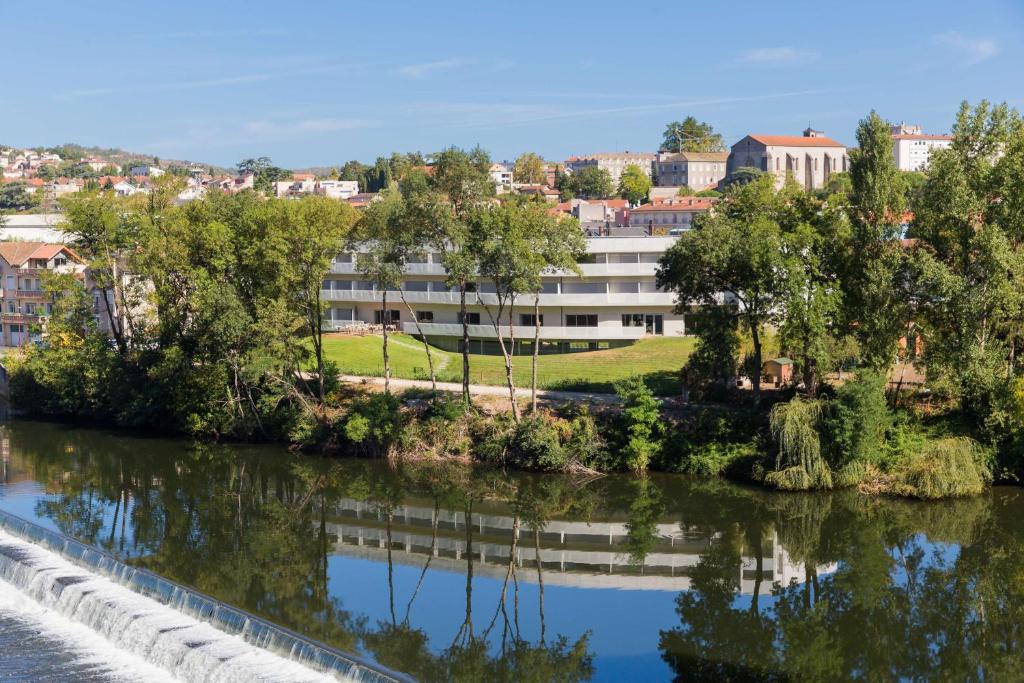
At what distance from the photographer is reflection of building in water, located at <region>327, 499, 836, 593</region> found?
29.7 metres

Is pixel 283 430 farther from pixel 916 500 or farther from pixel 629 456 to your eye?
pixel 916 500

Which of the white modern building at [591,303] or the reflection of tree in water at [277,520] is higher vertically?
the white modern building at [591,303]

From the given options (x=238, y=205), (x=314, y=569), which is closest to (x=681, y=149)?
(x=238, y=205)

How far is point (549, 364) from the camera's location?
53.2 metres

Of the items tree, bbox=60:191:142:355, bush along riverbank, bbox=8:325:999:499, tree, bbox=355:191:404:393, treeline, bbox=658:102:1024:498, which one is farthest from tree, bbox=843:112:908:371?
tree, bbox=60:191:142:355

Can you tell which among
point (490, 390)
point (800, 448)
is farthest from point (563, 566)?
point (490, 390)

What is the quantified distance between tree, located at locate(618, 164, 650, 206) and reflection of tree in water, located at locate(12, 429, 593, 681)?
112243mm

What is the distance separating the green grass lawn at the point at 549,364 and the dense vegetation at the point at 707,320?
266 cm

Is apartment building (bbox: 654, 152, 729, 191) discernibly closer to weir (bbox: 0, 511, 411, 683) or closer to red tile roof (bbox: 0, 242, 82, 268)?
red tile roof (bbox: 0, 242, 82, 268)

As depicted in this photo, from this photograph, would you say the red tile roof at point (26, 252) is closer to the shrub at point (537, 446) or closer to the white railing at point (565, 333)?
the white railing at point (565, 333)

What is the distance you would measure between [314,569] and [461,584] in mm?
4503

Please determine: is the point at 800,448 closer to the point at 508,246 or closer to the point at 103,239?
the point at 508,246

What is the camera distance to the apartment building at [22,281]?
2766 inches

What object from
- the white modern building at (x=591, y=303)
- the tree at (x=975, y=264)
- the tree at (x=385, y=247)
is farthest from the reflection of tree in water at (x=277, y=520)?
the white modern building at (x=591, y=303)
